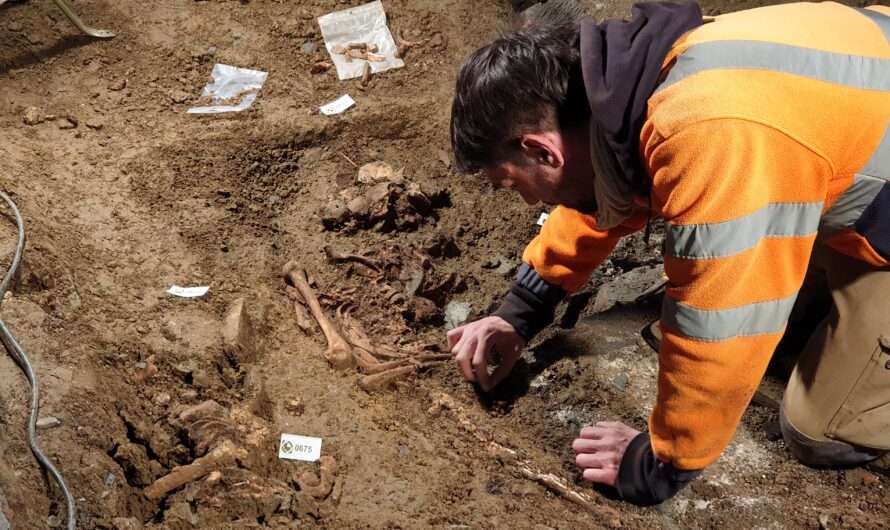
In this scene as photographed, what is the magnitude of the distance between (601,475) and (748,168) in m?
1.27

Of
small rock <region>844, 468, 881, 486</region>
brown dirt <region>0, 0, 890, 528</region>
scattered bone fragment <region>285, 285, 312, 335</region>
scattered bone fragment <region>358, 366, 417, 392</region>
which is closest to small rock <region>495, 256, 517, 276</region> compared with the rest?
brown dirt <region>0, 0, 890, 528</region>

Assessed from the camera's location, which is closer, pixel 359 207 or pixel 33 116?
pixel 359 207

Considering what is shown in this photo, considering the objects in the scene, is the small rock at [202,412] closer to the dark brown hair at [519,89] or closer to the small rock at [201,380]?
the small rock at [201,380]

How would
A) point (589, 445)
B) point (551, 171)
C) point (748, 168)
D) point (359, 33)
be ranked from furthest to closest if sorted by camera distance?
point (359, 33) < point (589, 445) < point (551, 171) < point (748, 168)

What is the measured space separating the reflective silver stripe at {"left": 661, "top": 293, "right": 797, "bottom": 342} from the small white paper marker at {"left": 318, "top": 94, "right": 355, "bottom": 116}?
10.4 feet

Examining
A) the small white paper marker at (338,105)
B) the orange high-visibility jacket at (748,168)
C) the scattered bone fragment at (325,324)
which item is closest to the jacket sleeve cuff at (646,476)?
the orange high-visibility jacket at (748,168)

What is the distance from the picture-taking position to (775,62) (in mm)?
1605

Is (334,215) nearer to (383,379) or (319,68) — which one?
(383,379)

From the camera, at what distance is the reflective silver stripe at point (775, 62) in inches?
63.1

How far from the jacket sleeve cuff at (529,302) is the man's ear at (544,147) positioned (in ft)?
2.93

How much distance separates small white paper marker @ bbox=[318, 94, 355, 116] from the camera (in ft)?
14.5

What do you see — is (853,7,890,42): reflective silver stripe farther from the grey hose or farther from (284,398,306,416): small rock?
the grey hose

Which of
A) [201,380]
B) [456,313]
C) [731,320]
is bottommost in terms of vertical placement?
[456,313]

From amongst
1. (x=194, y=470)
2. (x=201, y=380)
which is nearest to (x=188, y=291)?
(x=201, y=380)
